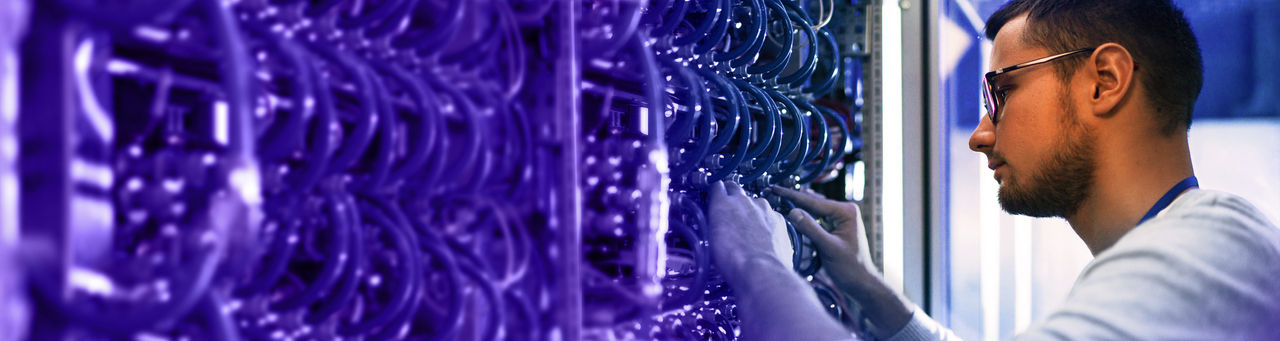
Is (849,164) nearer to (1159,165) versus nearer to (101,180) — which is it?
(1159,165)

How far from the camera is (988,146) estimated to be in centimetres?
130

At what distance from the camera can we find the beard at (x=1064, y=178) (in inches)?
46.1

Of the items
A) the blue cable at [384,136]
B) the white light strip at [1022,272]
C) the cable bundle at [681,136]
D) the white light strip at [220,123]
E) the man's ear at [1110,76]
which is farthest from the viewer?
the white light strip at [1022,272]

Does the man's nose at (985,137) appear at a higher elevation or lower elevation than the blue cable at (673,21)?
lower

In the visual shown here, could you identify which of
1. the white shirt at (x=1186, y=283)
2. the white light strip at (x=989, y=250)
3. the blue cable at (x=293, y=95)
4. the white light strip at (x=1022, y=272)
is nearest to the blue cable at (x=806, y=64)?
the white shirt at (x=1186, y=283)

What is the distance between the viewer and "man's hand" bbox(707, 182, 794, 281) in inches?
41.1

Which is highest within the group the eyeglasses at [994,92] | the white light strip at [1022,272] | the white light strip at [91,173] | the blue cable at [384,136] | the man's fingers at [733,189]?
the eyeglasses at [994,92]

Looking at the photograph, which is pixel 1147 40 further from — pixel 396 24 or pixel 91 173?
pixel 91 173

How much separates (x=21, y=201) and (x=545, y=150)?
1.26 ft

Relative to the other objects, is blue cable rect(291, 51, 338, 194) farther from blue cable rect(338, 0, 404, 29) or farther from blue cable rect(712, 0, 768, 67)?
blue cable rect(712, 0, 768, 67)

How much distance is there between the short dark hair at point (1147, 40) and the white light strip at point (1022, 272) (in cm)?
135

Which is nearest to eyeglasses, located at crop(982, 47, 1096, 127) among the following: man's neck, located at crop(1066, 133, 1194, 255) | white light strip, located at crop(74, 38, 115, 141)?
man's neck, located at crop(1066, 133, 1194, 255)

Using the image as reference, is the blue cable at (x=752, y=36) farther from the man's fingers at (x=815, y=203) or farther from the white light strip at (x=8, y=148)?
the white light strip at (x=8, y=148)

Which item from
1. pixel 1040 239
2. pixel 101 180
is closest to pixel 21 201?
pixel 101 180
